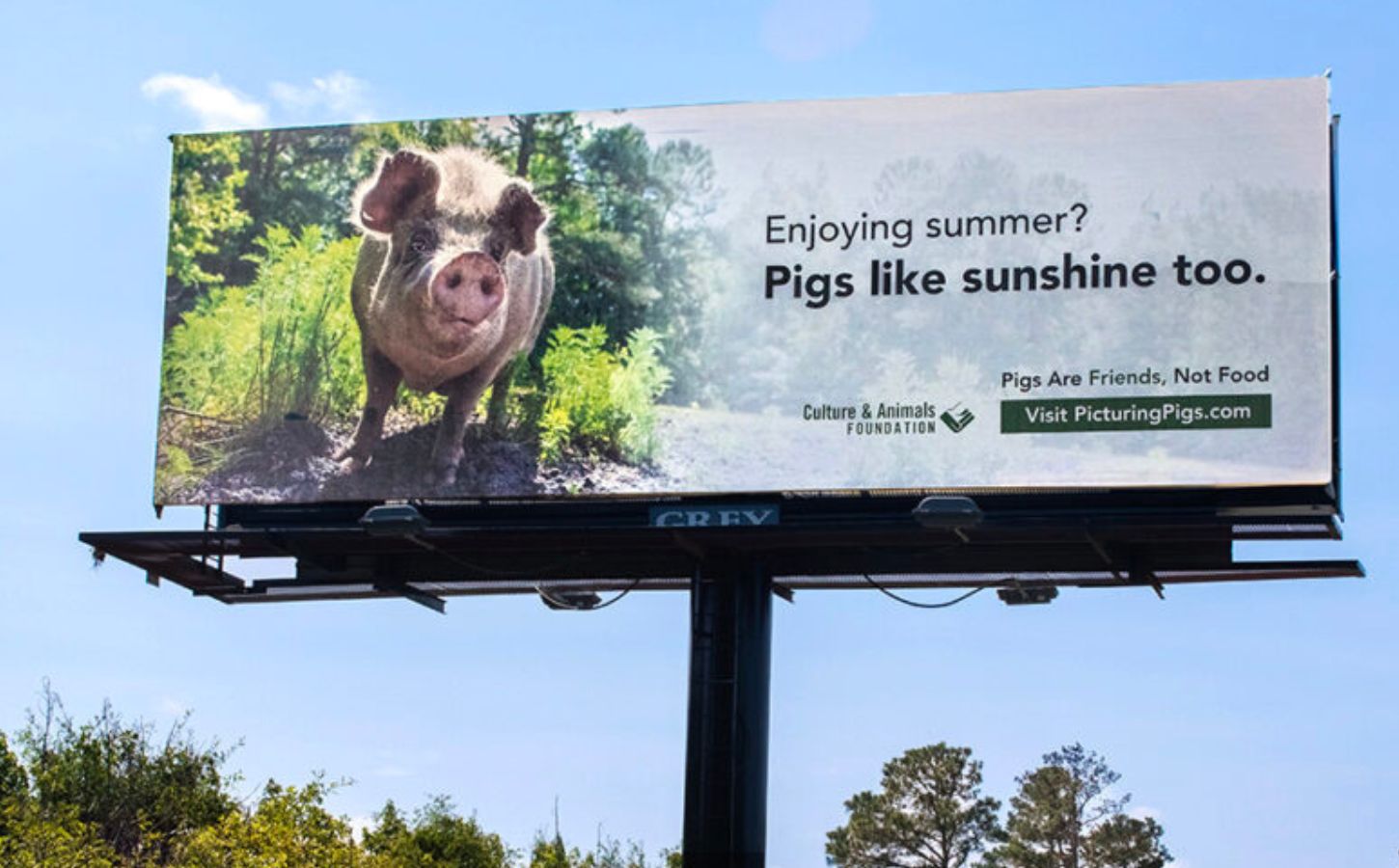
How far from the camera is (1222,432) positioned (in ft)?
74.3

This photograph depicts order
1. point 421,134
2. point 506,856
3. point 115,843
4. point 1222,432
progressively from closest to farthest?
point 1222,432 → point 421,134 → point 115,843 → point 506,856

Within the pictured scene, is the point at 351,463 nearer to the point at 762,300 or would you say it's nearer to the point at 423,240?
the point at 423,240

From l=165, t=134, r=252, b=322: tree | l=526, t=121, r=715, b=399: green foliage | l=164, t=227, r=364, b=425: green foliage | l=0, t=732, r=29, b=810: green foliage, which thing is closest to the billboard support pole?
l=526, t=121, r=715, b=399: green foliage

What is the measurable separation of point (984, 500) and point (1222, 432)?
2553 mm

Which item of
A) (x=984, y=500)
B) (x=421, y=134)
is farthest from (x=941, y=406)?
(x=421, y=134)

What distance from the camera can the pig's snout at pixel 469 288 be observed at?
25.4 metres

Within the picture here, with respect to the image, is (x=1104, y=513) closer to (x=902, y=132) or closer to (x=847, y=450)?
(x=847, y=450)

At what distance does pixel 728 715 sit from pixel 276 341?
6958 millimetres

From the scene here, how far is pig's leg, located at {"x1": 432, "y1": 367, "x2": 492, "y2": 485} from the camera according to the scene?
24.9 metres

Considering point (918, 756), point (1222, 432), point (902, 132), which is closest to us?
point (1222, 432)

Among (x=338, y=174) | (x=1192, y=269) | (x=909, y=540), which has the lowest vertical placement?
(x=909, y=540)

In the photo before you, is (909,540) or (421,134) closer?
(909,540)

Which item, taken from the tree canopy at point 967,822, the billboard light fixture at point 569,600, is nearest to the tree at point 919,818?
the tree canopy at point 967,822

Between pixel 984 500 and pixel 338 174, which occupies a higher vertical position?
pixel 338 174
